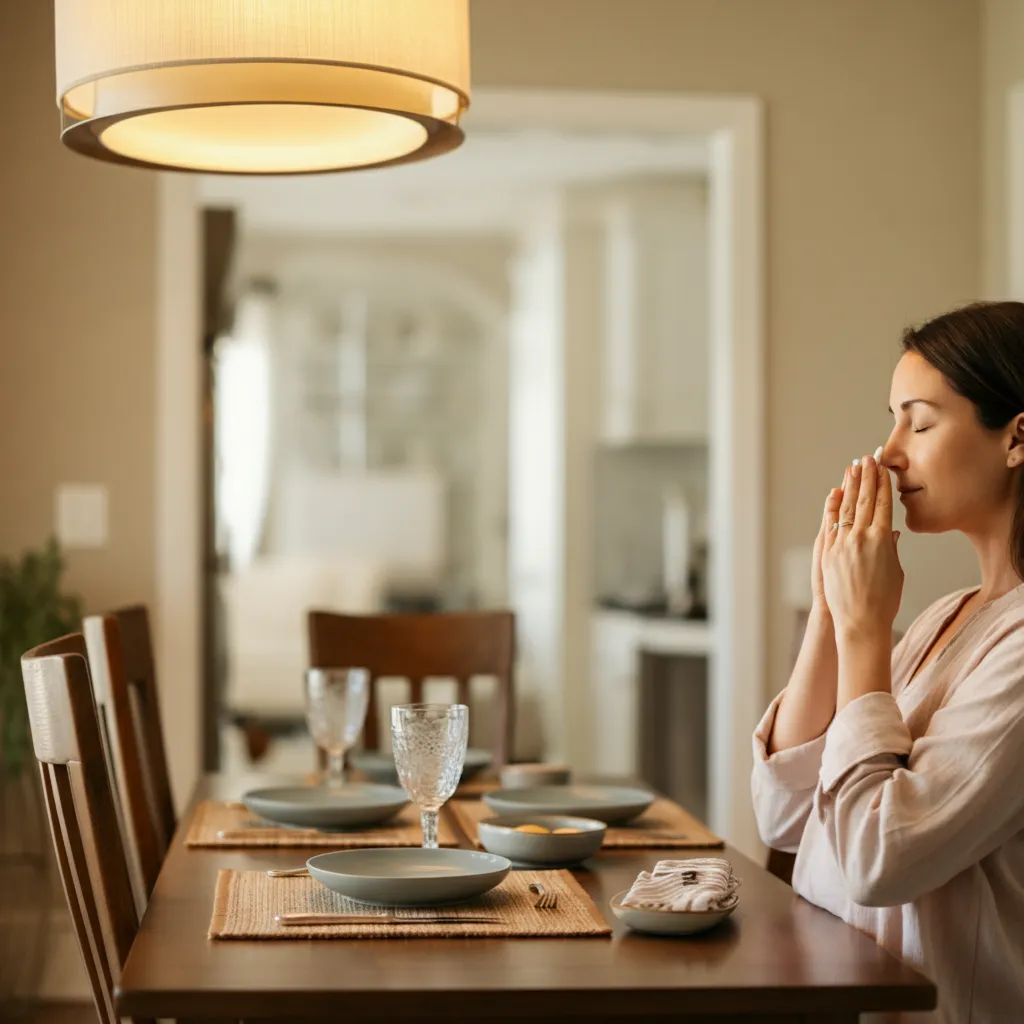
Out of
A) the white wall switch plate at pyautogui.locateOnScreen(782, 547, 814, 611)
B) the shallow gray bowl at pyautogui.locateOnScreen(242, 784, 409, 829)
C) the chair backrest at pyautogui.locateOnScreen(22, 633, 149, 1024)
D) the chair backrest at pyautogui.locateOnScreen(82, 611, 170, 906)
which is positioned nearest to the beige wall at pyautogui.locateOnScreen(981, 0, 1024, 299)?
the white wall switch plate at pyautogui.locateOnScreen(782, 547, 814, 611)

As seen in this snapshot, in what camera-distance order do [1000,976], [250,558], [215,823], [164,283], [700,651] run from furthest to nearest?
[250,558] < [700,651] < [164,283] < [215,823] < [1000,976]

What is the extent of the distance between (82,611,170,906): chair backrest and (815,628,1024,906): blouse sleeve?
0.96m

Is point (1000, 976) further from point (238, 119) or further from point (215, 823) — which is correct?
point (238, 119)

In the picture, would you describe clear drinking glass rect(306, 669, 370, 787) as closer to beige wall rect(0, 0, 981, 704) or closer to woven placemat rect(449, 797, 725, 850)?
woven placemat rect(449, 797, 725, 850)

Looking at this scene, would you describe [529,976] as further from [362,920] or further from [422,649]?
[422,649]

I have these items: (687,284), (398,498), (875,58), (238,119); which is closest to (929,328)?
(238,119)

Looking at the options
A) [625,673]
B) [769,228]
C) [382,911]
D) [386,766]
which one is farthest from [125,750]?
[625,673]

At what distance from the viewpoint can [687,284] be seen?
607 cm

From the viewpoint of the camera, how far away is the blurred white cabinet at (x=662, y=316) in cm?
602

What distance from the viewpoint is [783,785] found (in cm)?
170

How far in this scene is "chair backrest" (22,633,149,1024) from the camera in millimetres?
1392

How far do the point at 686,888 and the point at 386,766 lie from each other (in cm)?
102

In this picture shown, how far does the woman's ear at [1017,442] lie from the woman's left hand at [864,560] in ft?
0.45

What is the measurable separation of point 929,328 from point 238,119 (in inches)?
39.0
